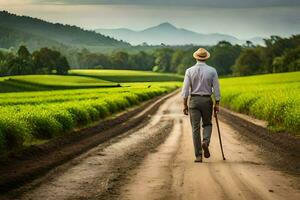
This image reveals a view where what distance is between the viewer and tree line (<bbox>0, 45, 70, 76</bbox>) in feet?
454

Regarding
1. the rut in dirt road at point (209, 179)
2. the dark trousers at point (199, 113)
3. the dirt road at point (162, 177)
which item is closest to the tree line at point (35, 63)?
the dirt road at point (162, 177)

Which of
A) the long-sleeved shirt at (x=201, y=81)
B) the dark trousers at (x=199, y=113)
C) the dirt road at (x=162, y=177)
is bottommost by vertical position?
the dirt road at (x=162, y=177)

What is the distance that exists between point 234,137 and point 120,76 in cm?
15406

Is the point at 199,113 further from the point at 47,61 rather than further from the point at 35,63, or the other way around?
the point at 47,61

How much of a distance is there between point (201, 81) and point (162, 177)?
3.56 meters

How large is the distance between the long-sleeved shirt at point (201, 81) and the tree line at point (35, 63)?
129m

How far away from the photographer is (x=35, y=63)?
143m

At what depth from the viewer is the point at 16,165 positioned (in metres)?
12.9

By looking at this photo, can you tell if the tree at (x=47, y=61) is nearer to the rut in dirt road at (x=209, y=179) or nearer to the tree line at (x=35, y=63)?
→ the tree line at (x=35, y=63)

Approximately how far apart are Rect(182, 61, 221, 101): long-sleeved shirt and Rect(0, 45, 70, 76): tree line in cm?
12852

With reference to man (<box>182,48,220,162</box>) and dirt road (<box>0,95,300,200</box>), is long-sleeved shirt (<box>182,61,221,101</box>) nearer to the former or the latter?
man (<box>182,48,220,162</box>)

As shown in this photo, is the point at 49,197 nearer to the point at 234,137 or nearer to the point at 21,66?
the point at 234,137

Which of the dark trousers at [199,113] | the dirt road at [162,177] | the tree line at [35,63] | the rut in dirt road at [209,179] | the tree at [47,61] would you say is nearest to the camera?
the rut in dirt road at [209,179]

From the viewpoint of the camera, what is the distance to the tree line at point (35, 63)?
138 meters
